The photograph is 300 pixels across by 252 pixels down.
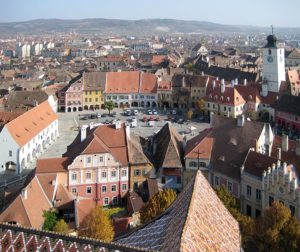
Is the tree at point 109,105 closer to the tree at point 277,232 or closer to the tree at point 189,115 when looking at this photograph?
the tree at point 189,115

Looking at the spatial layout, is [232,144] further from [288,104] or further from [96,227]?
[288,104]

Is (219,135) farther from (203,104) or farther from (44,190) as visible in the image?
(203,104)

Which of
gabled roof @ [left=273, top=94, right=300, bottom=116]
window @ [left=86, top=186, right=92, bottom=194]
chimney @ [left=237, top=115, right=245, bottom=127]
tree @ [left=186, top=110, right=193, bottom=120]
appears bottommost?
window @ [left=86, top=186, right=92, bottom=194]

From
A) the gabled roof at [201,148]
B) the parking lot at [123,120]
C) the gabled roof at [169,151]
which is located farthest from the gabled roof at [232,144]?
the parking lot at [123,120]

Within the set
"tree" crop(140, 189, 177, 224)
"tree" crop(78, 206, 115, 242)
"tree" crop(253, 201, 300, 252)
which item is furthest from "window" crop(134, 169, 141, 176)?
"tree" crop(253, 201, 300, 252)

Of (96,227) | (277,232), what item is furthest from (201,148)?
(277,232)

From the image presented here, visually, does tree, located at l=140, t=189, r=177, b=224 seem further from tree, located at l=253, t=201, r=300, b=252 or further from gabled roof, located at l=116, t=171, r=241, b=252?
gabled roof, located at l=116, t=171, r=241, b=252

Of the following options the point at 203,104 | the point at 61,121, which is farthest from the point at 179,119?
the point at 61,121
